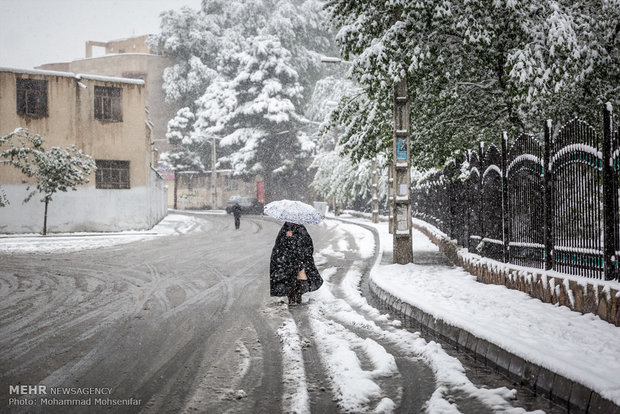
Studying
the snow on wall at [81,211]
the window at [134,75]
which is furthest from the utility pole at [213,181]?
the snow on wall at [81,211]

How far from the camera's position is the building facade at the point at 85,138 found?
25266 millimetres

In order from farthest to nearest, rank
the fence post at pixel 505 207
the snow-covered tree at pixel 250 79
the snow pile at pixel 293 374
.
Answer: the snow-covered tree at pixel 250 79
the fence post at pixel 505 207
the snow pile at pixel 293 374

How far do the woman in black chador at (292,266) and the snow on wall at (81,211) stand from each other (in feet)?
66.9

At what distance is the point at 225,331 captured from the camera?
673 cm

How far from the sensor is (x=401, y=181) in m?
11.8

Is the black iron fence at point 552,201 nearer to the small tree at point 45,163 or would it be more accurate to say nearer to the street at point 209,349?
the street at point 209,349

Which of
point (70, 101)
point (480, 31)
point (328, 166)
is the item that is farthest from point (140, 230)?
point (480, 31)

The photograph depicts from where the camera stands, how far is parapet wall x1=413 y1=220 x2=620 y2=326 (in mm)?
6012

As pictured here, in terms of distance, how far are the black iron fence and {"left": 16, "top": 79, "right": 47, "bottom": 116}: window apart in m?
21.5

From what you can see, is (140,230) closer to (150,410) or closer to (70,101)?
(70,101)

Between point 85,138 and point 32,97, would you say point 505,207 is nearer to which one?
point 85,138

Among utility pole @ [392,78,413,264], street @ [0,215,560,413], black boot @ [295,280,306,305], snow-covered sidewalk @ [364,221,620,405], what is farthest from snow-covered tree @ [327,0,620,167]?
black boot @ [295,280,306,305]

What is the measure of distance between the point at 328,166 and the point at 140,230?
13.1m

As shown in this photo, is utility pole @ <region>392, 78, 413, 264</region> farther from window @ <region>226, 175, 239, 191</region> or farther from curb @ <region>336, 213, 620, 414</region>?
window @ <region>226, 175, 239, 191</region>
